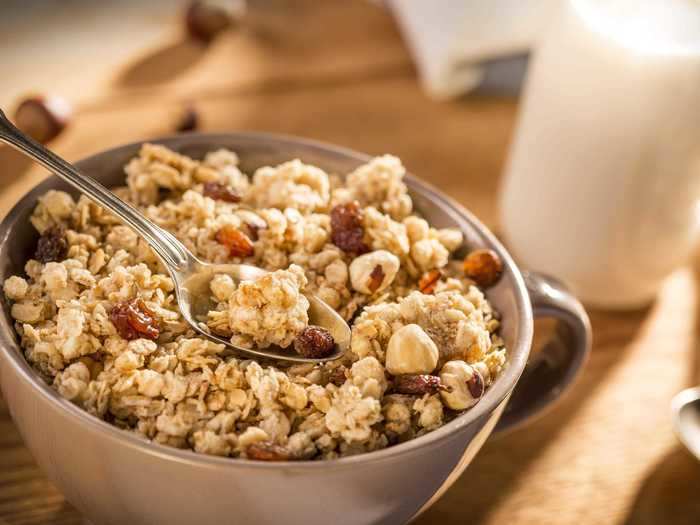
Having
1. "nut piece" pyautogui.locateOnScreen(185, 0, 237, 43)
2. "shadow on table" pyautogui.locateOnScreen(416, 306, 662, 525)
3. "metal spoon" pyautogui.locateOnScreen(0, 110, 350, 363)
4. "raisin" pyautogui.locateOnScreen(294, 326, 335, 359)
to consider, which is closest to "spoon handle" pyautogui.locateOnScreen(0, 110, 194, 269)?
"metal spoon" pyautogui.locateOnScreen(0, 110, 350, 363)

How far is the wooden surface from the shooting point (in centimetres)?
84

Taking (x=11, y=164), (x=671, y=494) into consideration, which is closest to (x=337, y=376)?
(x=671, y=494)

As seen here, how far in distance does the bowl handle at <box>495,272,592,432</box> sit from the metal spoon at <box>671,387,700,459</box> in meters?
0.17

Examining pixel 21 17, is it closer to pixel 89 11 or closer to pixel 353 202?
pixel 89 11

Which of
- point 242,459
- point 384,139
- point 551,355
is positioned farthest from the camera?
point 384,139

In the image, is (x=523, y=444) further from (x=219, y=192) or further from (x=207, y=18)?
(x=207, y=18)

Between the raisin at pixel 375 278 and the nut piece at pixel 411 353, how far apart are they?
0.25ft

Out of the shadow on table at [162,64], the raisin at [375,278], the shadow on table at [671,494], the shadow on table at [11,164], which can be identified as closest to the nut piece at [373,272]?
the raisin at [375,278]

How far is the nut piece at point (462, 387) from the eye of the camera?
0.62 metres

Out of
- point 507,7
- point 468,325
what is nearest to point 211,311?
point 468,325

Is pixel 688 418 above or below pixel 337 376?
below

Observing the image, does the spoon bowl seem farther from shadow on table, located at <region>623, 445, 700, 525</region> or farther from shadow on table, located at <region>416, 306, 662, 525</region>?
shadow on table, located at <region>623, 445, 700, 525</region>

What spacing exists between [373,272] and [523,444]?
0.99 feet

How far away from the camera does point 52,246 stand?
68 centimetres
